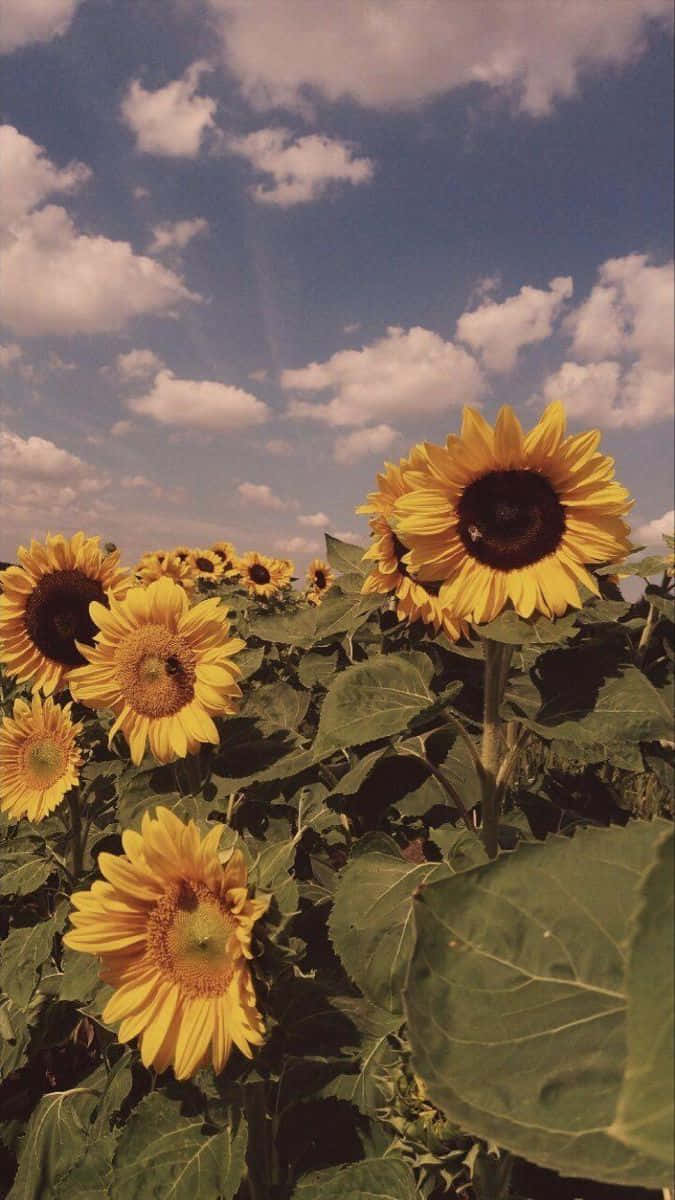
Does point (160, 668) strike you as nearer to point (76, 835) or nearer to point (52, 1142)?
point (76, 835)

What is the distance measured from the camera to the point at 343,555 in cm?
359

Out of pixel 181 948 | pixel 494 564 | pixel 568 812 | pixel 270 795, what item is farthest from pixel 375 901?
pixel 568 812

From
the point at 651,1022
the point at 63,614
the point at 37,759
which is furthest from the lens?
the point at 63,614

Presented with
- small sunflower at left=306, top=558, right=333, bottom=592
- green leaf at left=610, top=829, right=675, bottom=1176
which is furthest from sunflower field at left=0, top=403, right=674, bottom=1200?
small sunflower at left=306, top=558, right=333, bottom=592

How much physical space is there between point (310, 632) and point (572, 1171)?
271 cm

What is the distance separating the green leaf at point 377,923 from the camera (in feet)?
6.48

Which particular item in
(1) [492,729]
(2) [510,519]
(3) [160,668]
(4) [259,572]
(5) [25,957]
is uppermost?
(4) [259,572]

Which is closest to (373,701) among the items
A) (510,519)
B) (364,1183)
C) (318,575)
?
(510,519)

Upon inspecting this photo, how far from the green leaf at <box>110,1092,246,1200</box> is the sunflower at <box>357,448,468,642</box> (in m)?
1.59

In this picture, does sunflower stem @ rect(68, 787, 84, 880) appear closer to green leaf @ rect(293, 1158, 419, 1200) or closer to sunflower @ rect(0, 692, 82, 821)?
sunflower @ rect(0, 692, 82, 821)

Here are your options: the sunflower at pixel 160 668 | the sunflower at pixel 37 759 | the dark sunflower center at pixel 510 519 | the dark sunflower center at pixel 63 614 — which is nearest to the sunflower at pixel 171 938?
the sunflower at pixel 160 668

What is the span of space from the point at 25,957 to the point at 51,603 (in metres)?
1.48

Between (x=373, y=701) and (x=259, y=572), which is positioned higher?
(x=259, y=572)

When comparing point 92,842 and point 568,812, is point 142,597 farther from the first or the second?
point 568,812
